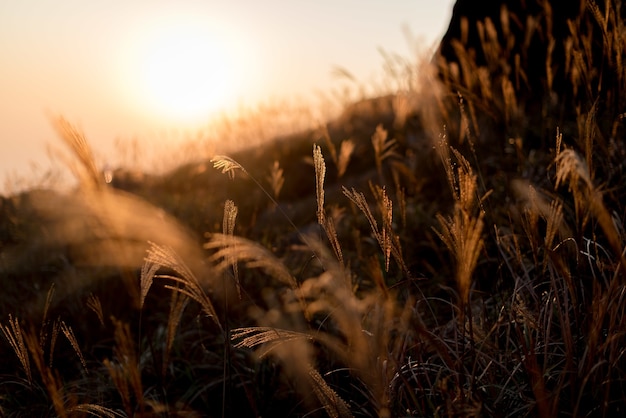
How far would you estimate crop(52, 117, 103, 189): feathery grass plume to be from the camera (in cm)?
146

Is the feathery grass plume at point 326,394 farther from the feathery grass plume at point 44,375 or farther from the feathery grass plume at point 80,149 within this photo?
the feathery grass plume at point 80,149

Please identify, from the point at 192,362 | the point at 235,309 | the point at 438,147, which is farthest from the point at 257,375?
the point at 438,147

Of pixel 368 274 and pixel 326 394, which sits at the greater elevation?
pixel 326 394

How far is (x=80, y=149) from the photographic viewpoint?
1.51m

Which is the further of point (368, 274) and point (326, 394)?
point (368, 274)

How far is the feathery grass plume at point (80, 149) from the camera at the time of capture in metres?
1.46

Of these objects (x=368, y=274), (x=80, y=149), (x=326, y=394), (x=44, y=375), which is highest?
(x=80, y=149)

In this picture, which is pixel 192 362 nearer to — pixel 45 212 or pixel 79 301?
pixel 79 301

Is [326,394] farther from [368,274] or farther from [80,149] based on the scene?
[368,274]

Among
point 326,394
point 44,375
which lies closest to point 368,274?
point 326,394

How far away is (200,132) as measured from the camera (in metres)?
7.59

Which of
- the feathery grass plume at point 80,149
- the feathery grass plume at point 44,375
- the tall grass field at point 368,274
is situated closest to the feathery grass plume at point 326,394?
the tall grass field at point 368,274

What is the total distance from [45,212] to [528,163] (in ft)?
17.4

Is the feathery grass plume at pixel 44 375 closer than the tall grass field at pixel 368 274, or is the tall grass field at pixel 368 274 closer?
the feathery grass plume at pixel 44 375
